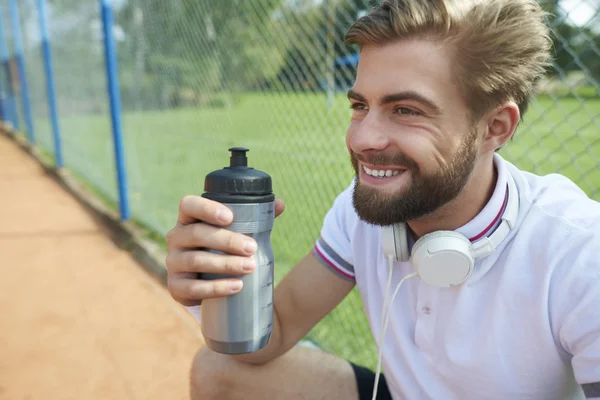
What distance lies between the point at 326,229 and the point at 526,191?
717 mm

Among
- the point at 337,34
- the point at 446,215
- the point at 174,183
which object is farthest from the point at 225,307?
the point at 174,183

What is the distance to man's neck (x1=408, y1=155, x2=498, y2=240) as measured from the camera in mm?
1485

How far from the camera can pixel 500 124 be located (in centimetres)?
→ 148

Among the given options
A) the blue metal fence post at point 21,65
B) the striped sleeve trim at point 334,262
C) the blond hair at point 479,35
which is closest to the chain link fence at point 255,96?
the blond hair at point 479,35

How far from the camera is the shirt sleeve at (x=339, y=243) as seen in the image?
1.78 meters

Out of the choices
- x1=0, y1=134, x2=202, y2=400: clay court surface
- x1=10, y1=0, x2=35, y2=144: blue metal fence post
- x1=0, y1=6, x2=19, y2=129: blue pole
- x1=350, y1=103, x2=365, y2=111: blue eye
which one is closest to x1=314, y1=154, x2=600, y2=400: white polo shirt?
x1=350, y1=103, x2=365, y2=111: blue eye

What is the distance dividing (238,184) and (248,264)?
7.9 inches

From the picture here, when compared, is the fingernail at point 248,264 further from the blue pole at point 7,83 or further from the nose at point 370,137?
the blue pole at point 7,83

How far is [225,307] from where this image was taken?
1.26 m

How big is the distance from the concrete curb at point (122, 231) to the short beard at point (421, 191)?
2.94 meters

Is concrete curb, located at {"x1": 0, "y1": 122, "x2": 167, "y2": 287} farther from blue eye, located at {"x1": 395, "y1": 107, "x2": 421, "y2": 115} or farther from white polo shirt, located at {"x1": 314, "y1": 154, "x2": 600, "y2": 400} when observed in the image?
blue eye, located at {"x1": 395, "y1": 107, "x2": 421, "y2": 115}

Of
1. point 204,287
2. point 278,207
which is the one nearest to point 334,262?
point 278,207

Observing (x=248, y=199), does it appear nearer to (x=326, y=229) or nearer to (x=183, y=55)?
(x=326, y=229)

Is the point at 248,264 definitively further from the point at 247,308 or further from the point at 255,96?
the point at 255,96
